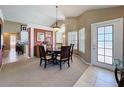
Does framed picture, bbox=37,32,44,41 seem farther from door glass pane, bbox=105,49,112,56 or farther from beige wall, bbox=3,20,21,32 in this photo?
door glass pane, bbox=105,49,112,56

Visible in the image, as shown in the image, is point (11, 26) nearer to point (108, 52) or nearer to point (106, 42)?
point (106, 42)

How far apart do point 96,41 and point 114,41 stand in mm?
953

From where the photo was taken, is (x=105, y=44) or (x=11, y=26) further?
(x=11, y=26)

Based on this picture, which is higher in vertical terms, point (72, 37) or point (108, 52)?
point (72, 37)

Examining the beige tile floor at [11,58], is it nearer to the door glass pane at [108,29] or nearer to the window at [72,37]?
the window at [72,37]

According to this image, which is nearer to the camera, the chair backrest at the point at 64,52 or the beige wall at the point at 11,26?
the chair backrest at the point at 64,52

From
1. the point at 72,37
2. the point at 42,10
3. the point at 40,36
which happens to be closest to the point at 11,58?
the point at 40,36

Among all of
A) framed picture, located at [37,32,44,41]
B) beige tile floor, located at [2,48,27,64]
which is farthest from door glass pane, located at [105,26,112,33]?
framed picture, located at [37,32,44,41]

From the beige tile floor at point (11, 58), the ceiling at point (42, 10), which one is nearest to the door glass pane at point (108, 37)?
the ceiling at point (42, 10)

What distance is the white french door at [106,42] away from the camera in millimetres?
4354

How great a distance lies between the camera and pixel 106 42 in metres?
4.93

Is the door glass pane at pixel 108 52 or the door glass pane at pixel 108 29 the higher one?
the door glass pane at pixel 108 29
